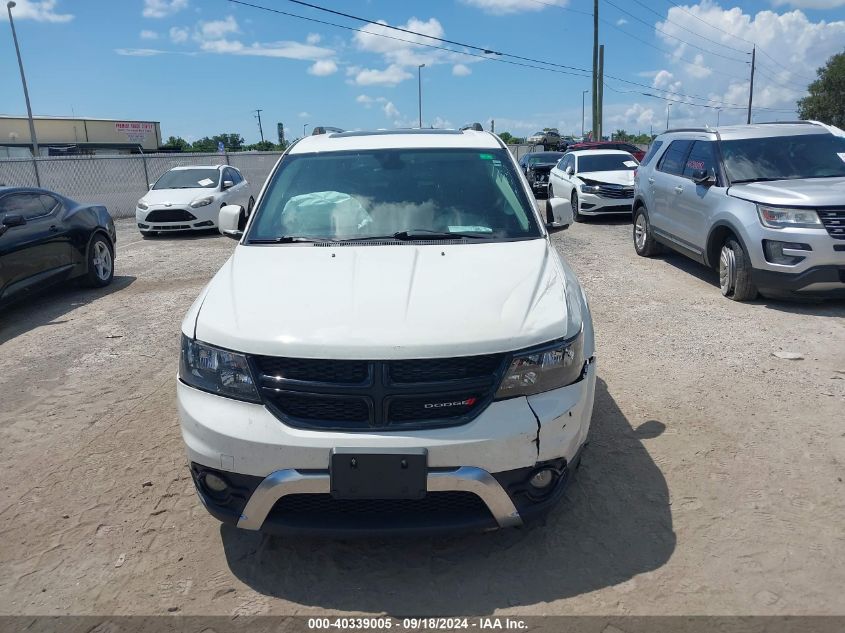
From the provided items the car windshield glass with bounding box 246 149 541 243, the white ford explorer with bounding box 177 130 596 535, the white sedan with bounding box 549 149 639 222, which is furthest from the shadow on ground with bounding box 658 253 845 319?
the white sedan with bounding box 549 149 639 222

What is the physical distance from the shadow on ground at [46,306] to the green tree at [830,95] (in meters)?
60.9

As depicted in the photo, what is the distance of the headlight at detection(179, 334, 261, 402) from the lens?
9.02 feet

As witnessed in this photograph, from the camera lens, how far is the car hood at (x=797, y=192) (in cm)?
650

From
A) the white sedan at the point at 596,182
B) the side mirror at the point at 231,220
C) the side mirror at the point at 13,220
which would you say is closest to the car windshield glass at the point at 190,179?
the side mirror at the point at 13,220

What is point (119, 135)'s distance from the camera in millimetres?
63625

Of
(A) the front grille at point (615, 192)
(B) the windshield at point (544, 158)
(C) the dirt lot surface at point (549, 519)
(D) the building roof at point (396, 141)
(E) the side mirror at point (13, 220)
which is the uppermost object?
(D) the building roof at point (396, 141)

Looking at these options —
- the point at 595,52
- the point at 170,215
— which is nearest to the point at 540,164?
the point at 595,52

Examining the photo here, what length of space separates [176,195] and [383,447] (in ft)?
42.8

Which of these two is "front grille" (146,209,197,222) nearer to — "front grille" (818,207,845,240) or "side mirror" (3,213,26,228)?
"side mirror" (3,213,26,228)

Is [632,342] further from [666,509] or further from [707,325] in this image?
[666,509]

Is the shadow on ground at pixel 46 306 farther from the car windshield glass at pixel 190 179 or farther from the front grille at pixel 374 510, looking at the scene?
the car windshield glass at pixel 190 179

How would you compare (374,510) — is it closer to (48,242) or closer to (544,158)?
(48,242)

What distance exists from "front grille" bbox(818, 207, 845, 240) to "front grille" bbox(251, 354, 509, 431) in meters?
5.26

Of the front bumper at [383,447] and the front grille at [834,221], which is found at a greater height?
the front grille at [834,221]
